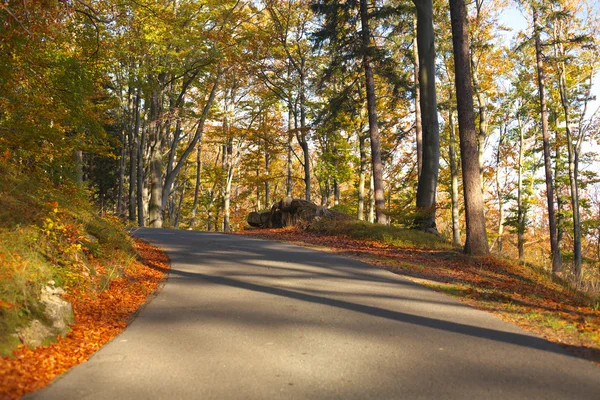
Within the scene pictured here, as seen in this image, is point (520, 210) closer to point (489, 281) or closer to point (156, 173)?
point (489, 281)

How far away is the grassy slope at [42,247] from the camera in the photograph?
5.07m

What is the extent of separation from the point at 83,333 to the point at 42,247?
1954 millimetres

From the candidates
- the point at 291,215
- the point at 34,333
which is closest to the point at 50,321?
the point at 34,333

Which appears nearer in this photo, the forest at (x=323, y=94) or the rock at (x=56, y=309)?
the rock at (x=56, y=309)

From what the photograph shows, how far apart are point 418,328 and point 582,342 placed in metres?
1.90

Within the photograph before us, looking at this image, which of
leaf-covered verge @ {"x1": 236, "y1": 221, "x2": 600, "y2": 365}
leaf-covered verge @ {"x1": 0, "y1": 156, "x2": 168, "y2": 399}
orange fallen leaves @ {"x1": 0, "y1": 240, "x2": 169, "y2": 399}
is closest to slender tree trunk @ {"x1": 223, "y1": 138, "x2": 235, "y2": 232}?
leaf-covered verge @ {"x1": 236, "y1": 221, "x2": 600, "y2": 365}

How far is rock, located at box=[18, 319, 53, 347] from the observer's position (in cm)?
471

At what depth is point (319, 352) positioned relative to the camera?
5.00 metres

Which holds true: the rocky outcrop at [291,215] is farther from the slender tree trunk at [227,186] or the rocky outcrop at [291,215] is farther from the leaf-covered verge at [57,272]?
the leaf-covered verge at [57,272]

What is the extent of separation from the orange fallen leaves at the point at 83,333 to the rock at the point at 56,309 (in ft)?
0.38

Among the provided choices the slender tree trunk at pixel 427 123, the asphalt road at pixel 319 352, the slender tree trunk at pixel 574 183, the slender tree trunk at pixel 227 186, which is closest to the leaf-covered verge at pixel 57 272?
the asphalt road at pixel 319 352

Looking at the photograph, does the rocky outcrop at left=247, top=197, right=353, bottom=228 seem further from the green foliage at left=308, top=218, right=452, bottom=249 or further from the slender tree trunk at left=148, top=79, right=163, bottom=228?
the slender tree trunk at left=148, top=79, right=163, bottom=228

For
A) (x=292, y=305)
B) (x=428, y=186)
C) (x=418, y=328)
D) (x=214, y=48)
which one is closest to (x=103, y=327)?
(x=292, y=305)

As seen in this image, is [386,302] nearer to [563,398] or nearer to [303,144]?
[563,398]
